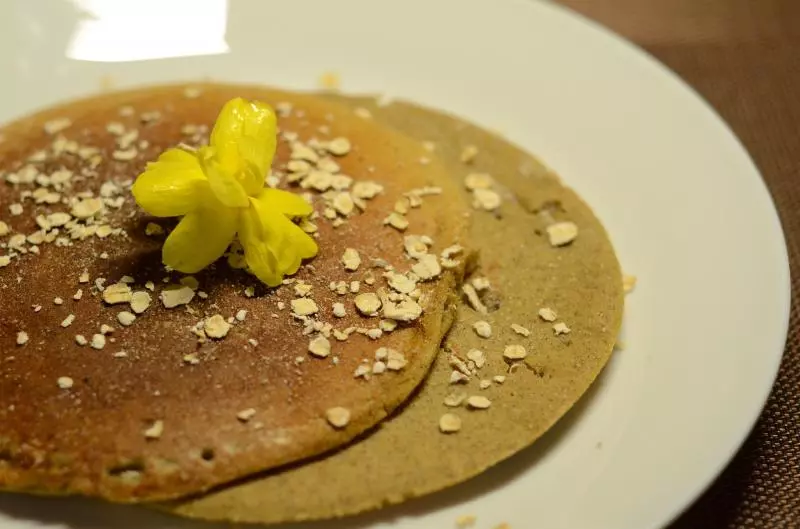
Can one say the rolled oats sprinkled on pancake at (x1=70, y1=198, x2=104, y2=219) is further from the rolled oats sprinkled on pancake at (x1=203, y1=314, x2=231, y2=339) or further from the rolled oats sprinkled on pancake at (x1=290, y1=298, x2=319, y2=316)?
the rolled oats sprinkled on pancake at (x1=290, y1=298, x2=319, y2=316)

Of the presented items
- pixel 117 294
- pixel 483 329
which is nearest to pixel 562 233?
pixel 483 329

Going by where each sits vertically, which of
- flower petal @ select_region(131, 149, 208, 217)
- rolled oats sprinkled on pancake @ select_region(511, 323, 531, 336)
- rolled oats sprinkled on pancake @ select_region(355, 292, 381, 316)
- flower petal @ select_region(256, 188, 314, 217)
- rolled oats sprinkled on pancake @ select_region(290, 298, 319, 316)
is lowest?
rolled oats sprinkled on pancake @ select_region(511, 323, 531, 336)

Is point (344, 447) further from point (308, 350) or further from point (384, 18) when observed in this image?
point (384, 18)

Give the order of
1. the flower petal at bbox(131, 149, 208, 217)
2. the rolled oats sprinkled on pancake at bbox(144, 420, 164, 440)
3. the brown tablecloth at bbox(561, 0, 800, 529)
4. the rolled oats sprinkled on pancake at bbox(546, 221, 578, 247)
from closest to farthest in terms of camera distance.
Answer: the rolled oats sprinkled on pancake at bbox(144, 420, 164, 440) → the flower petal at bbox(131, 149, 208, 217) → the brown tablecloth at bbox(561, 0, 800, 529) → the rolled oats sprinkled on pancake at bbox(546, 221, 578, 247)

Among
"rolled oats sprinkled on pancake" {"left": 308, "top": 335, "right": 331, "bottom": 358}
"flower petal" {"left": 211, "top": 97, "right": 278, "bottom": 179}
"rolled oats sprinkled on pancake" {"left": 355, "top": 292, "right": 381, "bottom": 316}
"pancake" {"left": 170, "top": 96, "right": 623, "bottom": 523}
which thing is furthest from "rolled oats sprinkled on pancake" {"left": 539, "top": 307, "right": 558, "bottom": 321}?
"flower petal" {"left": 211, "top": 97, "right": 278, "bottom": 179}

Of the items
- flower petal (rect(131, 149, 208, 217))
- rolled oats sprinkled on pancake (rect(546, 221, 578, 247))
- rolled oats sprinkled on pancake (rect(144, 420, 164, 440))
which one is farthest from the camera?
rolled oats sprinkled on pancake (rect(546, 221, 578, 247))
